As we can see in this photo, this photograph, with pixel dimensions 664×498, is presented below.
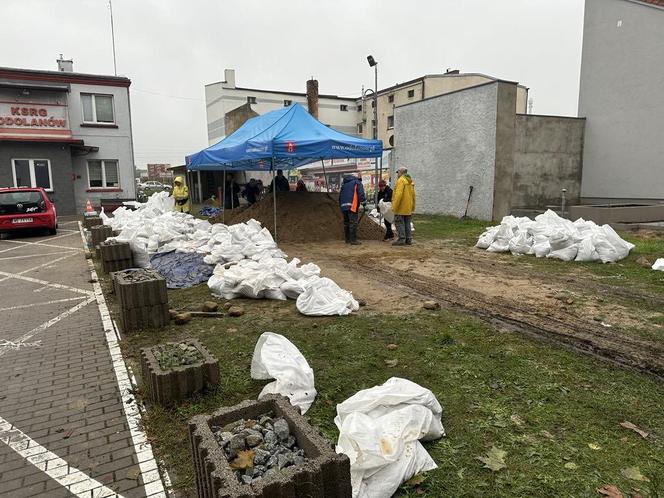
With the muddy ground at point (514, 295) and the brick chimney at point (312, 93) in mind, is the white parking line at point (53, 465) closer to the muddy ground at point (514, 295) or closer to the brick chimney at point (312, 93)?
the muddy ground at point (514, 295)

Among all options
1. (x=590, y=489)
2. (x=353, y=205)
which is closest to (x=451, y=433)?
(x=590, y=489)

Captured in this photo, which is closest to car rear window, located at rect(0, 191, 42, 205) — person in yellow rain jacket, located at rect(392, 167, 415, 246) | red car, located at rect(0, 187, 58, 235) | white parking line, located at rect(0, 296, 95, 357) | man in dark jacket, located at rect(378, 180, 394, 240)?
red car, located at rect(0, 187, 58, 235)

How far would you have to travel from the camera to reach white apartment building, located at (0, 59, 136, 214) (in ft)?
67.6

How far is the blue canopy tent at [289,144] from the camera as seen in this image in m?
10.6

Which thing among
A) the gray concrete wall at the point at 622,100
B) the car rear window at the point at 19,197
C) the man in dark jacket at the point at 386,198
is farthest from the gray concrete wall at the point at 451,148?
the car rear window at the point at 19,197

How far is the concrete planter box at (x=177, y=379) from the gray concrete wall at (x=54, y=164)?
2129cm

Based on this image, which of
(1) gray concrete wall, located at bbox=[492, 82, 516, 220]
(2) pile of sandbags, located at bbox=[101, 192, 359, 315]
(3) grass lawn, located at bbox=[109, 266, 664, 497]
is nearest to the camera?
(3) grass lawn, located at bbox=[109, 266, 664, 497]

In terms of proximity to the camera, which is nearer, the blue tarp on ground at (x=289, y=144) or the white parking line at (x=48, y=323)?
the white parking line at (x=48, y=323)

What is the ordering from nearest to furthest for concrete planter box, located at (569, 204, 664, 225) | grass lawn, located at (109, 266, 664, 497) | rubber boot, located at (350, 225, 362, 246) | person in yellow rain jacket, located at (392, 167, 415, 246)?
grass lawn, located at (109, 266, 664, 497) → person in yellow rain jacket, located at (392, 167, 415, 246) → rubber boot, located at (350, 225, 362, 246) → concrete planter box, located at (569, 204, 664, 225)

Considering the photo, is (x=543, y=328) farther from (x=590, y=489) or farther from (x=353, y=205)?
(x=353, y=205)

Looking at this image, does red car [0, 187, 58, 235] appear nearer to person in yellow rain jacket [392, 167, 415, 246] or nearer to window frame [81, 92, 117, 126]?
window frame [81, 92, 117, 126]

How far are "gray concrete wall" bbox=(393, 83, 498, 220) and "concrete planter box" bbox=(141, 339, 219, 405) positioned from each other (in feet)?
46.8

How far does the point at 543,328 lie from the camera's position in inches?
203

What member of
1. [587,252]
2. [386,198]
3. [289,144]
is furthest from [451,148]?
[587,252]
